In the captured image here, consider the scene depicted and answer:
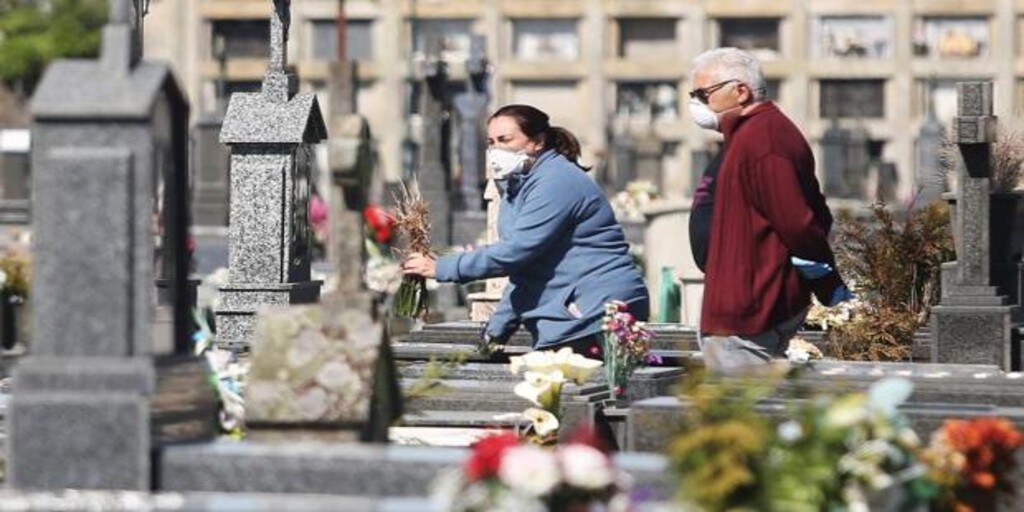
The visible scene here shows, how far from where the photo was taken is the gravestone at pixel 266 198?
16.0 m

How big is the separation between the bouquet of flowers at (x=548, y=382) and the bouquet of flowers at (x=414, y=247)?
2.42m

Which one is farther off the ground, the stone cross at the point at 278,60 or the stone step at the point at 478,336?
the stone cross at the point at 278,60

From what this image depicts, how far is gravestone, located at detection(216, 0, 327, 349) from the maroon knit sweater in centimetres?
651

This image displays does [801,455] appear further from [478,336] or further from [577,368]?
[478,336]

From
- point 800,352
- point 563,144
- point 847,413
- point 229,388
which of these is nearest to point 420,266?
point 563,144

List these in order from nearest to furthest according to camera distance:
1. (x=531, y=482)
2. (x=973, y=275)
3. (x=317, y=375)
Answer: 1. (x=531, y=482)
2. (x=317, y=375)
3. (x=973, y=275)

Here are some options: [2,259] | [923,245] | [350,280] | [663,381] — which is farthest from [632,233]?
[350,280]

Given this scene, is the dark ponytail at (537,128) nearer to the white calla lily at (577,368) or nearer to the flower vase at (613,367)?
the flower vase at (613,367)

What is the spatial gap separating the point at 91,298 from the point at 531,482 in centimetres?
183

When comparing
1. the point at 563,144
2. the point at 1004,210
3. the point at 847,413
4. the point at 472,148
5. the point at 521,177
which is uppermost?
the point at 472,148

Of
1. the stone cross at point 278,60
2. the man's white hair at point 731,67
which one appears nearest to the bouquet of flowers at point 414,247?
the stone cross at point 278,60

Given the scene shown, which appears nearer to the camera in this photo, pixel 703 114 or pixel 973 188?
pixel 703 114

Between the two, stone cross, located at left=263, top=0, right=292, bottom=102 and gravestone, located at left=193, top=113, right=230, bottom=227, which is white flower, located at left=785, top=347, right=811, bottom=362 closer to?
stone cross, located at left=263, top=0, right=292, bottom=102

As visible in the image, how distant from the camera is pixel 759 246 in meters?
9.70
